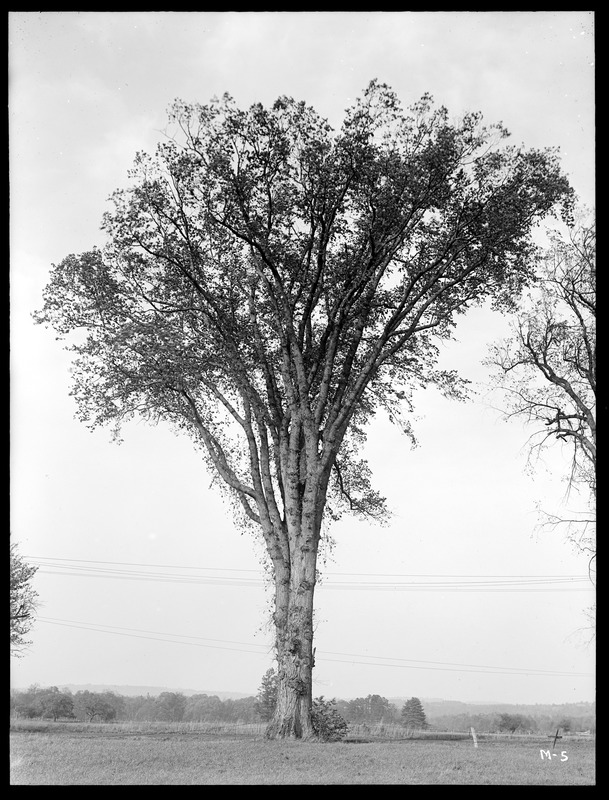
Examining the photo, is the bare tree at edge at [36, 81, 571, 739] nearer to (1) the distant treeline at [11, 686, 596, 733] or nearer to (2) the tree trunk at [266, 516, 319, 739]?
(2) the tree trunk at [266, 516, 319, 739]

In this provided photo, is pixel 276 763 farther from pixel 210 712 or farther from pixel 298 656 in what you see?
pixel 210 712

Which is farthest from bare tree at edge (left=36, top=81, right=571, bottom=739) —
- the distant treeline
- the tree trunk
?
the distant treeline

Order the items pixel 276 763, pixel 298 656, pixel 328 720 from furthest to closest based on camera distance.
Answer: pixel 328 720 < pixel 298 656 < pixel 276 763

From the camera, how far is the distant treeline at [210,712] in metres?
26.0

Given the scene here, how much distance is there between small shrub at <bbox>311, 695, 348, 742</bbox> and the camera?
61.0 ft

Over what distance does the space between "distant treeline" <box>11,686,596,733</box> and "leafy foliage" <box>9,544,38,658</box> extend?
251 cm

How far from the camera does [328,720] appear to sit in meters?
19.4

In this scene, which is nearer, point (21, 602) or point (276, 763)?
point (276, 763)

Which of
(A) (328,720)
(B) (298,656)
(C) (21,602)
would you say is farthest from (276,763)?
(C) (21,602)

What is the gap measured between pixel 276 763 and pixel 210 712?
25.7 m

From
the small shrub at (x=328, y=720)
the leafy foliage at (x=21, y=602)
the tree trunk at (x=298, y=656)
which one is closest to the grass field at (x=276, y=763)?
the tree trunk at (x=298, y=656)

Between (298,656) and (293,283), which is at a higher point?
(293,283)

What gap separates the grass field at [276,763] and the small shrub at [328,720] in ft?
6.52
